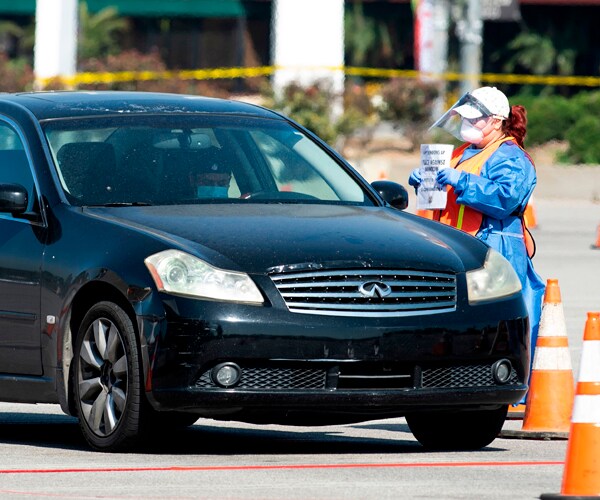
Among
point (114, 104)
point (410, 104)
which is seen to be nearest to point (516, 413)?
point (114, 104)

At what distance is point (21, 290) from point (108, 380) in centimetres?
73

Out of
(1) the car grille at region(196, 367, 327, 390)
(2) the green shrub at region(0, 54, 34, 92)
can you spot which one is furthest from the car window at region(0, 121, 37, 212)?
(2) the green shrub at region(0, 54, 34, 92)

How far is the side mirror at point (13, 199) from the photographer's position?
863 centimetres

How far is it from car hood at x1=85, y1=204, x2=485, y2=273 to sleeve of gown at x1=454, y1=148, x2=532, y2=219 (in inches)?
33.4

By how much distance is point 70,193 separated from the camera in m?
8.74

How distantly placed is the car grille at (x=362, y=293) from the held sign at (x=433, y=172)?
181 cm

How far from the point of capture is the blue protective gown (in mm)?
9695

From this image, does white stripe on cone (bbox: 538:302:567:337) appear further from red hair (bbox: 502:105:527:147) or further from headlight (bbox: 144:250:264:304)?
headlight (bbox: 144:250:264:304)

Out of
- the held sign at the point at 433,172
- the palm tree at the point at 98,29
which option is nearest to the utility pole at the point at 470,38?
the palm tree at the point at 98,29

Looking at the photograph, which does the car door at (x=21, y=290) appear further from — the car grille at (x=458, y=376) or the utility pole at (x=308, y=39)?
the utility pole at (x=308, y=39)

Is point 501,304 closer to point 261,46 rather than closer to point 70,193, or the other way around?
point 70,193

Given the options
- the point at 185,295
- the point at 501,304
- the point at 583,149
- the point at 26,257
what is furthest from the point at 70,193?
the point at 583,149

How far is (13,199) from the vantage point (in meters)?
8.63

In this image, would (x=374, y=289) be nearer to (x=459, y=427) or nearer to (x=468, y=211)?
(x=459, y=427)
